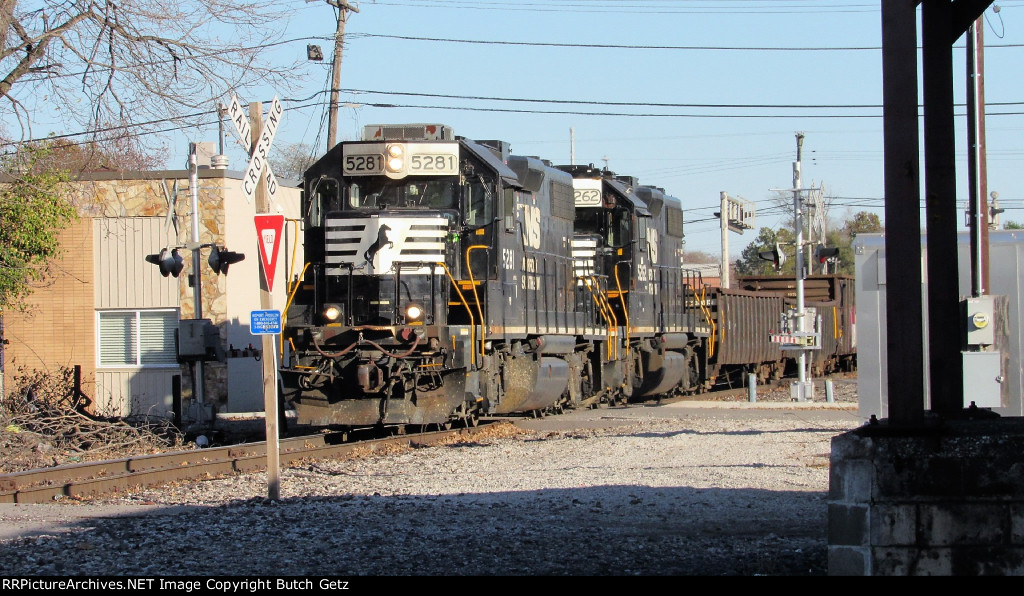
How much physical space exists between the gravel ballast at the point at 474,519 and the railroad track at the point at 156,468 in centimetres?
35

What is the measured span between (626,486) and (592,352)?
9.07 meters

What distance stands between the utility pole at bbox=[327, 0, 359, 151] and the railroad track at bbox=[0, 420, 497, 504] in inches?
546

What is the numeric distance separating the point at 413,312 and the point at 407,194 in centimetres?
175

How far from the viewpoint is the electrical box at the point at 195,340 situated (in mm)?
18594

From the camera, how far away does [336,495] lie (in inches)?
391

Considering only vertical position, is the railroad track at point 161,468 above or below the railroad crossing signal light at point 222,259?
below

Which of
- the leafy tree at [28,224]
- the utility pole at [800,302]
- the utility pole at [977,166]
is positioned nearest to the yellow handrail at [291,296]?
the leafy tree at [28,224]

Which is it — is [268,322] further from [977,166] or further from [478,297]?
[977,166]

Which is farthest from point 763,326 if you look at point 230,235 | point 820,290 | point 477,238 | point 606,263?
point 477,238

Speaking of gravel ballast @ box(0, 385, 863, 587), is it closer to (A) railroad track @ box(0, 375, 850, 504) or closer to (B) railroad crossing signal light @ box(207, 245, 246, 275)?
(A) railroad track @ box(0, 375, 850, 504)

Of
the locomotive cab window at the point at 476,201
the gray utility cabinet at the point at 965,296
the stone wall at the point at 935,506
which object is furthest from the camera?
the locomotive cab window at the point at 476,201

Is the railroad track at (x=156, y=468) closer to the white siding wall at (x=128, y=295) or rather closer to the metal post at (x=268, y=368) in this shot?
the metal post at (x=268, y=368)

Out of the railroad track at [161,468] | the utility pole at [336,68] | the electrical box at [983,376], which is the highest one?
the utility pole at [336,68]

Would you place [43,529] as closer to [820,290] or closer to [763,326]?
[763,326]
